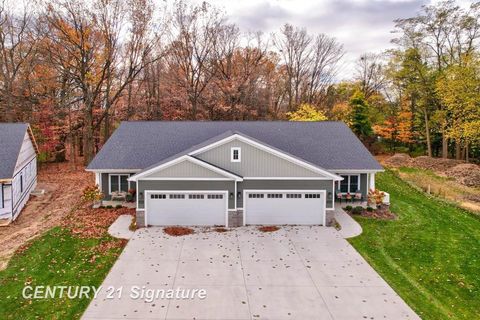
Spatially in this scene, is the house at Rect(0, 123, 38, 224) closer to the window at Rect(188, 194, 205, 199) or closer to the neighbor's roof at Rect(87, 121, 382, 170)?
the neighbor's roof at Rect(87, 121, 382, 170)

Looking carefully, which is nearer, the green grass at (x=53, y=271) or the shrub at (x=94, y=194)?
the green grass at (x=53, y=271)

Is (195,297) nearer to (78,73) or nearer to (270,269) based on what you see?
(270,269)

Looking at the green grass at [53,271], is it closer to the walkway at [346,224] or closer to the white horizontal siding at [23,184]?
the white horizontal siding at [23,184]

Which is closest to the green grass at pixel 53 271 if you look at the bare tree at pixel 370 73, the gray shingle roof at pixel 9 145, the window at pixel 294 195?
the gray shingle roof at pixel 9 145

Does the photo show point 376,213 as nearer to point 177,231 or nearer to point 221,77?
point 177,231

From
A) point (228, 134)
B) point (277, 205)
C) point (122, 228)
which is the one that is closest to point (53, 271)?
point (122, 228)

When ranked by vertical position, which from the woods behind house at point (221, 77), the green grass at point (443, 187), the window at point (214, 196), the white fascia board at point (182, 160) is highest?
the woods behind house at point (221, 77)
